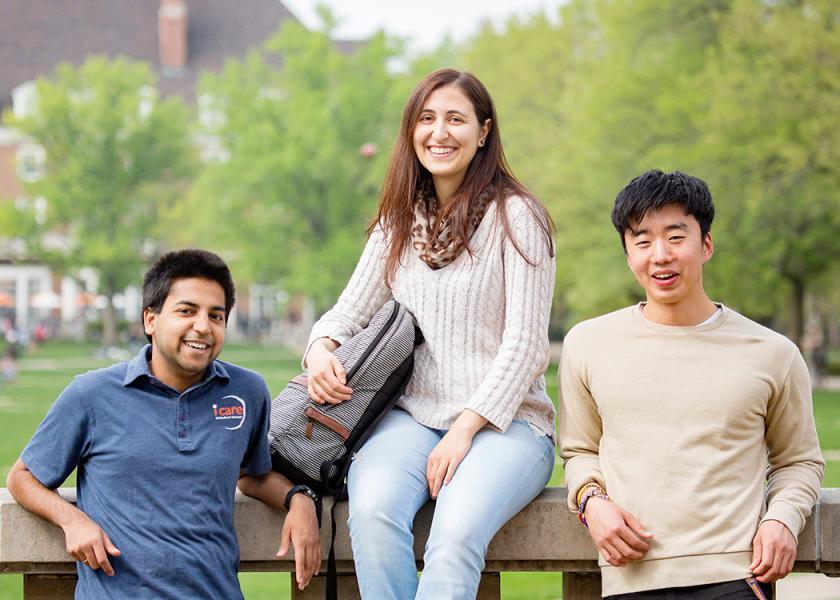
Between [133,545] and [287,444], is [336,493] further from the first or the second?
[133,545]

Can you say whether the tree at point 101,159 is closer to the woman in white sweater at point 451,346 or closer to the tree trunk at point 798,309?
the tree trunk at point 798,309

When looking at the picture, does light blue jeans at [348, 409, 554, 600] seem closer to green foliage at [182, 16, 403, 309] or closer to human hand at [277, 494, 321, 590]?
human hand at [277, 494, 321, 590]

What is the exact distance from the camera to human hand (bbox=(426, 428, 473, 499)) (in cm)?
300

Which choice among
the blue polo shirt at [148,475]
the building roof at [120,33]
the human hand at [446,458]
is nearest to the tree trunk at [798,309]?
the human hand at [446,458]

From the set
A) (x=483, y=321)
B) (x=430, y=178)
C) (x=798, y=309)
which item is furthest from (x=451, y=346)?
(x=798, y=309)

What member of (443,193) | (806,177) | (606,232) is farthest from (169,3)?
(443,193)

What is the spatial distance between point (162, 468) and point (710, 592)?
1355 millimetres

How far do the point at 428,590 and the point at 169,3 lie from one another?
202 feet

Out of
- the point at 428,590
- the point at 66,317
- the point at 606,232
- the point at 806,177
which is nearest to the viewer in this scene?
the point at 428,590

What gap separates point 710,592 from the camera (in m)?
2.71

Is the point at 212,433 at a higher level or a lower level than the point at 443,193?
lower

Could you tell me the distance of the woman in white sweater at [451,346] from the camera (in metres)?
2.84

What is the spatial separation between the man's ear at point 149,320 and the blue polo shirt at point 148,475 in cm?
12

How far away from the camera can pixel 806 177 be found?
2486 centimetres
